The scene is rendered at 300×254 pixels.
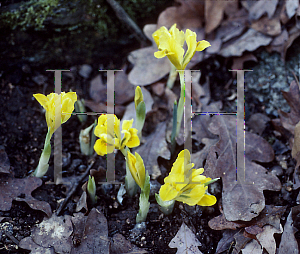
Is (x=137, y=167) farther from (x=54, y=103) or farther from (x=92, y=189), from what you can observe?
(x=54, y=103)

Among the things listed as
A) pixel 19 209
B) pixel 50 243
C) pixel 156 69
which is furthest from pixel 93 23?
pixel 50 243

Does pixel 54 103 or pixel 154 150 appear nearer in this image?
pixel 54 103

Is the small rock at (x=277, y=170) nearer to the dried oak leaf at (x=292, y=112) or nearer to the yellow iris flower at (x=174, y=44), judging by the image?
the dried oak leaf at (x=292, y=112)

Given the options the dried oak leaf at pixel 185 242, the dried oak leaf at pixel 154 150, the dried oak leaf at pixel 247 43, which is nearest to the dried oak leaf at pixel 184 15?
the dried oak leaf at pixel 247 43

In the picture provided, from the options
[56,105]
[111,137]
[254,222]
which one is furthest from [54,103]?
[254,222]

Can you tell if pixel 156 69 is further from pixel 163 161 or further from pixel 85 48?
pixel 163 161

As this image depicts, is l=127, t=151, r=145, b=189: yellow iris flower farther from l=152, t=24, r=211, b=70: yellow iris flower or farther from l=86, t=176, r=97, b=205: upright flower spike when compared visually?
l=152, t=24, r=211, b=70: yellow iris flower
